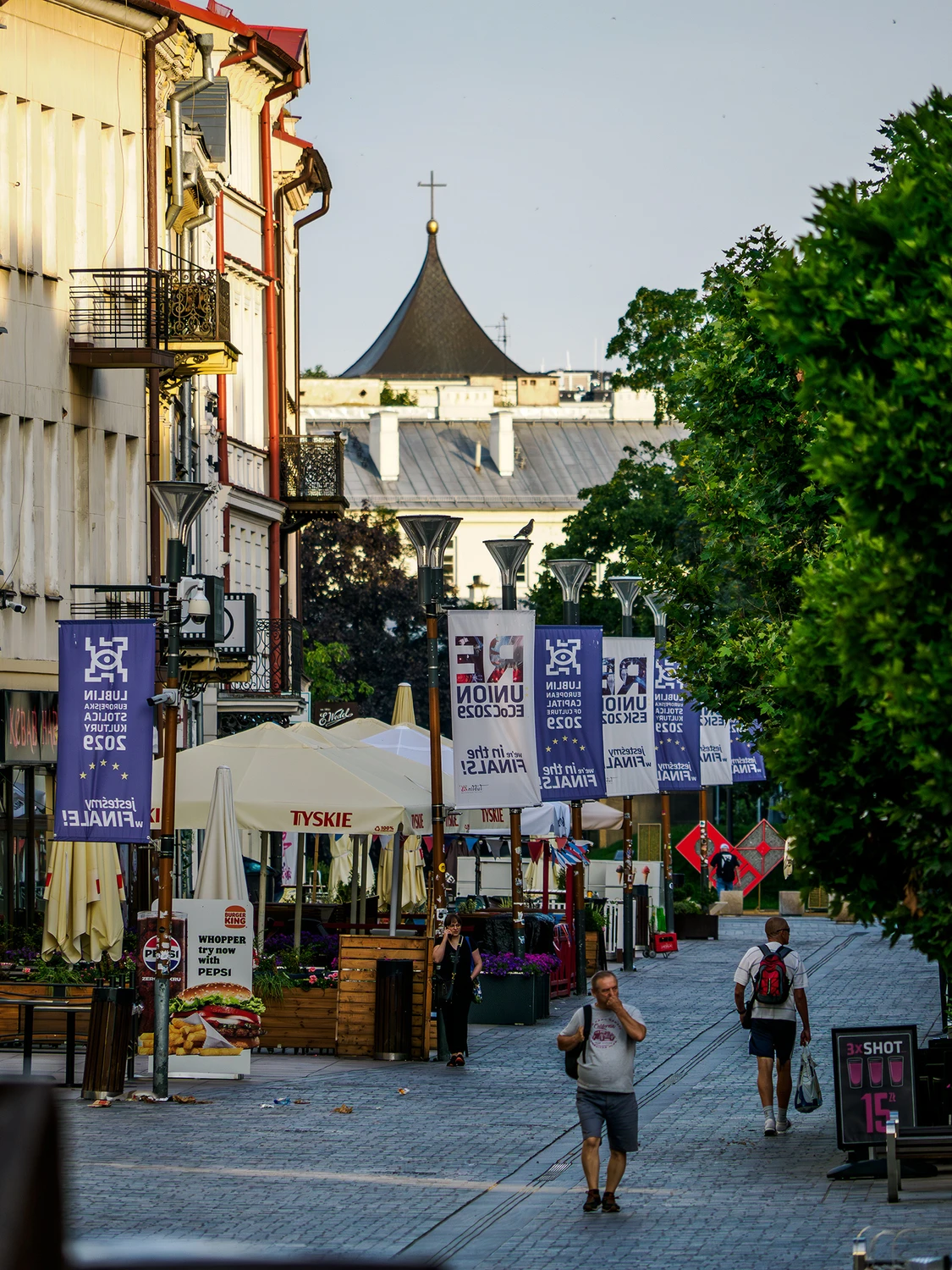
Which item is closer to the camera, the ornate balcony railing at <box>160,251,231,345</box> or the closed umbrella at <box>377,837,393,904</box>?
the ornate balcony railing at <box>160,251,231,345</box>

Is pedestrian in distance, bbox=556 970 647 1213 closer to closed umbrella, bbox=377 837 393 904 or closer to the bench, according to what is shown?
the bench

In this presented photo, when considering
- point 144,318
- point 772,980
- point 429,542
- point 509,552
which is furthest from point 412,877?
point 772,980

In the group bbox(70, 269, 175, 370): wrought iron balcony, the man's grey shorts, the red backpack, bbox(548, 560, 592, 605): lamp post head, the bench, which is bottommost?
the bench

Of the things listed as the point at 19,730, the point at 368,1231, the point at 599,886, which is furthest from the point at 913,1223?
the point at 599,886

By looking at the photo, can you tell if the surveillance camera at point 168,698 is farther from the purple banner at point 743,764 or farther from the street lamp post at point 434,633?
the purple banner at point 743,764

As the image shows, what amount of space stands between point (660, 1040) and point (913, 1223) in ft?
37.9

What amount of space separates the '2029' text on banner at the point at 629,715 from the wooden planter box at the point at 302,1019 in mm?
7514

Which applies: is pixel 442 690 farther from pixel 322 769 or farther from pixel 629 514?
pixel 322 769

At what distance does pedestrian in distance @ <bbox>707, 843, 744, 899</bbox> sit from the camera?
40.2 m

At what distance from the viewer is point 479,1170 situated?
550 inches

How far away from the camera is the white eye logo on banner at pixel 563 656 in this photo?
25.7 m

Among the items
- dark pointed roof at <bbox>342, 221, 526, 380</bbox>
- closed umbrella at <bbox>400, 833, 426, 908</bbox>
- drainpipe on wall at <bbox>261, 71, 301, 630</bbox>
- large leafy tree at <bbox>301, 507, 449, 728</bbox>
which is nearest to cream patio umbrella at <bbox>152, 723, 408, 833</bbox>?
closed umbrella at <bbox>400, 833, 426, 908</bbox>

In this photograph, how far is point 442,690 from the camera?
78.1 metres

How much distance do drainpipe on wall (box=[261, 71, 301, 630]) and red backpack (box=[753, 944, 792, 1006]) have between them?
32319 mm
